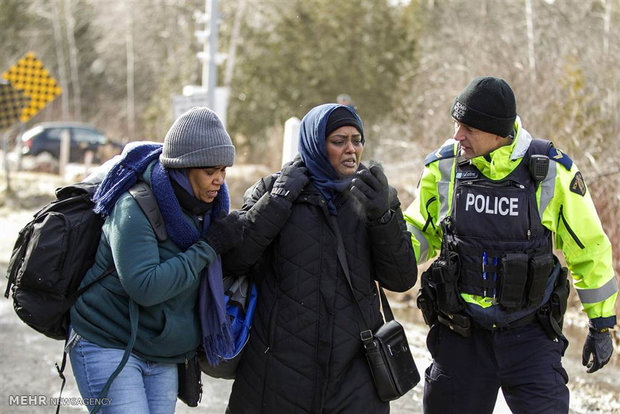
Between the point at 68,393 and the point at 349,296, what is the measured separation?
9.63 feet

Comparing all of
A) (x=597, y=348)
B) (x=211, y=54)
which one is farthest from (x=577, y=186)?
(x=211, y=54)

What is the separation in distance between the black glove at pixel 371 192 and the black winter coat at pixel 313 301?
0.07 metres

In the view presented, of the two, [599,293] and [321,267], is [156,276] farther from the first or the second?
[599,293]

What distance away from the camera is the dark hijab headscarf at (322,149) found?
2896mm

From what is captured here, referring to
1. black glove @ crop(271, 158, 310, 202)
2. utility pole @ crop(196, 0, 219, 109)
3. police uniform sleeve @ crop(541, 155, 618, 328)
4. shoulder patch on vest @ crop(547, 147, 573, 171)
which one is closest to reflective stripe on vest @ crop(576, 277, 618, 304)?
police uniform sleeve @ crop(541, 155, 618, 328)

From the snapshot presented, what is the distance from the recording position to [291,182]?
292 cm

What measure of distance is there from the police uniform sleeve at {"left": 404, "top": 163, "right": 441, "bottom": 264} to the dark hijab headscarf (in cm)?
67

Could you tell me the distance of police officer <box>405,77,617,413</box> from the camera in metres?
3.20

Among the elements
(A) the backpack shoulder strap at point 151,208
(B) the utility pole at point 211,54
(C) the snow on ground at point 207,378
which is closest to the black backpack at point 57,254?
(A) the backpack shoulder strap at point 151,208

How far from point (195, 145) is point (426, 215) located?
4.13ft

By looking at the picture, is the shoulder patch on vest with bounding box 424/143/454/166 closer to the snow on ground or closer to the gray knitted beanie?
the gray knitted beanie

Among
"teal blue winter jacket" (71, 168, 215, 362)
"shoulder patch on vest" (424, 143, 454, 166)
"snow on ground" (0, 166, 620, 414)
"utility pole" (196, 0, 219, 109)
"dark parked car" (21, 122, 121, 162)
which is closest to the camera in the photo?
"teal blue winter jacket" (71, 168, 215, 362)

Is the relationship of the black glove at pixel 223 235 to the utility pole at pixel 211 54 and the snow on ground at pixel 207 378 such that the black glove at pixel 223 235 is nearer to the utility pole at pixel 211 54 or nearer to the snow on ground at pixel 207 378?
the snow on ground at pixel 207 378

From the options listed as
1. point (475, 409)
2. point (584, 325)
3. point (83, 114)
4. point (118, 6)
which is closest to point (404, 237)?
point (475, 409)
